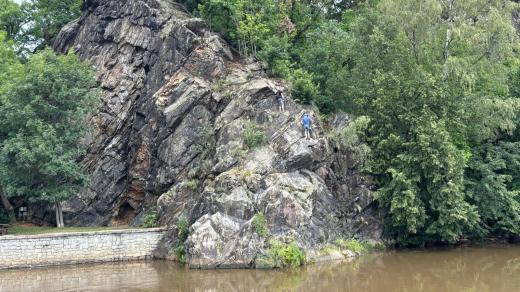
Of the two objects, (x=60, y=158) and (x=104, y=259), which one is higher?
(x=60, y=158)

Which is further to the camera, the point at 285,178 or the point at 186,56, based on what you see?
the point at 186,56

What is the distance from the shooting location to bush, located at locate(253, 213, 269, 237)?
880 inches

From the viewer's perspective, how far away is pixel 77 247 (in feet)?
80.0

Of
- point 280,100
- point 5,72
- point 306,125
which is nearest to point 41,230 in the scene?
point 5,72

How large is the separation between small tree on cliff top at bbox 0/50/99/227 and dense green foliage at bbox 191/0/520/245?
994 centimetres

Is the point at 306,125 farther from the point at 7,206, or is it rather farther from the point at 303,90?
the point at 7,206

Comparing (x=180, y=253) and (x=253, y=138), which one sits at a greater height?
(x=253, y=138)

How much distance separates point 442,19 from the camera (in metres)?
31.1

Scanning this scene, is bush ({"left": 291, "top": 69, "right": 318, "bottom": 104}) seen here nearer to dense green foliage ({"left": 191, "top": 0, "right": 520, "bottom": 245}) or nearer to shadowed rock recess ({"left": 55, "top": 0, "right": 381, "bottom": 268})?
dense green foliage ({"left": 191, "top": 0, "right": 520, "bottom": 245})

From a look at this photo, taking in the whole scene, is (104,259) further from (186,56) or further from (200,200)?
(186,56)

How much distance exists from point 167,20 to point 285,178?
1394 centimetres

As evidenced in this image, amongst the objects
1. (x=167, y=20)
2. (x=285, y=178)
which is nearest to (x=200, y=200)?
(x=285, y=178)

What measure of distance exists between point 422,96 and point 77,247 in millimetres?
18200

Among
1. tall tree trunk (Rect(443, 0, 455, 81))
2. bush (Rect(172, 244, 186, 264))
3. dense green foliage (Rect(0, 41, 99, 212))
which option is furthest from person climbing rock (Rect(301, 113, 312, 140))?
dense green foliage (Rect(0, 41, 99, 212))
